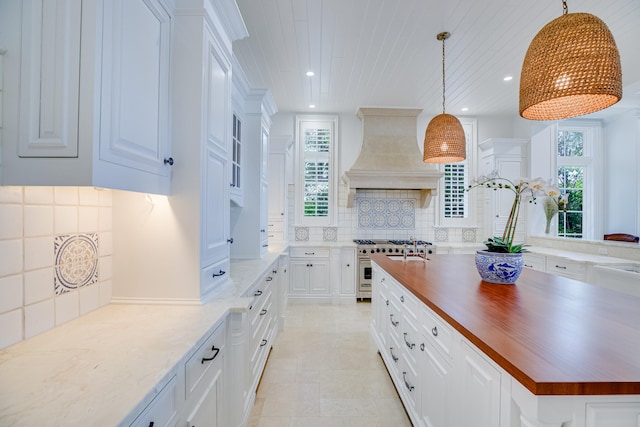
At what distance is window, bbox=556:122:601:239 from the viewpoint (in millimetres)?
4766

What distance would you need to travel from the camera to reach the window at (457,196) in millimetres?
4621

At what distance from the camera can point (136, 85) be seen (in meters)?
1.10

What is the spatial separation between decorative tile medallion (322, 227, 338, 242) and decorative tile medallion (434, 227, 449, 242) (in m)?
1.70

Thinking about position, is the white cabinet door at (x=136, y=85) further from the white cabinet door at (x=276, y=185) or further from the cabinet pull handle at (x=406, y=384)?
the white cabinet door at (x=276, y=185)

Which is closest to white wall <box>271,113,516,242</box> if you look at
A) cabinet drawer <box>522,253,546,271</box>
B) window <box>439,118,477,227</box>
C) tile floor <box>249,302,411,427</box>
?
window <box>439,118,477,227</box>

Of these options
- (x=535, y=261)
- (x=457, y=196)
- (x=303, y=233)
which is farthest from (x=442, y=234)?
(x=303, y=233)

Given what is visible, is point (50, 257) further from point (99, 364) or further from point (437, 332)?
point (437, 332)

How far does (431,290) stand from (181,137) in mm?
1536

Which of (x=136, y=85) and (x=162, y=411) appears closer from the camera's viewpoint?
(x=162, y=411)

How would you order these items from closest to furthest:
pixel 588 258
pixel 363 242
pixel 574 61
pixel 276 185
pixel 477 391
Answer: pixel 477 391 → pixel 574 61 → pixel 588 258 → pixel 276 185 → pixel 363 242

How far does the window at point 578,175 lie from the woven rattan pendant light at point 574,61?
471 centimetres

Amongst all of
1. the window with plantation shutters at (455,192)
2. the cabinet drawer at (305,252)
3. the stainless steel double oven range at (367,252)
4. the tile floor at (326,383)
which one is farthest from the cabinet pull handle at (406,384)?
the window with plantation shutters at (455,192)

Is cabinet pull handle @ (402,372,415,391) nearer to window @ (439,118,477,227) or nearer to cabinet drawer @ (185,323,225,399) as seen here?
cabinet drawer @ (185,323,225,399)

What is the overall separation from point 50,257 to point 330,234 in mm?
→ 3693
